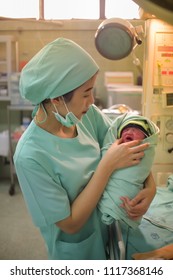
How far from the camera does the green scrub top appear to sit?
0.89m

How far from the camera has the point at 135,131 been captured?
992mm

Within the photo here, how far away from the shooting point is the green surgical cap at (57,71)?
90 centimetres

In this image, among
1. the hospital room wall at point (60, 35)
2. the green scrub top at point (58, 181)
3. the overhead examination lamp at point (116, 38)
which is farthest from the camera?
the hospital room wall at point (60, 35)

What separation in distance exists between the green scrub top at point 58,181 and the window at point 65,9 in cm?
240

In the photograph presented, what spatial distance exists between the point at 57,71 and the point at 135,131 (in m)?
0.32

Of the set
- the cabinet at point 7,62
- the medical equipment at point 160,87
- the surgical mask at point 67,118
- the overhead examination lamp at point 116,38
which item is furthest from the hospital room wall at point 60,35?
the surgical mask at point 67,118

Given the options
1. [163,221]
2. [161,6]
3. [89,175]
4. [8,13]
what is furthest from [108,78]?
[161,6]

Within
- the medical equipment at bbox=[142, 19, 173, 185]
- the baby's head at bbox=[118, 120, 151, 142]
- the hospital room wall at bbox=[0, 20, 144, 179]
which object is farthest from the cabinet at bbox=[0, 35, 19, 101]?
the baby's head at bbox=[118, 120, 151, 142]

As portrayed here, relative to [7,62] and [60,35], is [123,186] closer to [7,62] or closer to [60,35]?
[7,62]

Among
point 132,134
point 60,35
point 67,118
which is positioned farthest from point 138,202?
point 60,35

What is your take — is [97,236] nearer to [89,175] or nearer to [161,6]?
[89,175]

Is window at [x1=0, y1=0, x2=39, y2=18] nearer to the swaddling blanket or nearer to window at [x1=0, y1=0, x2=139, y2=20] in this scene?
window at [x1=0, y1=0, x2=139, y2=20]

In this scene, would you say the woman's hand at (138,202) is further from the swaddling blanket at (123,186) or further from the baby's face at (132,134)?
the baby's face at (132,134)

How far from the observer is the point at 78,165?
971 millimetres
